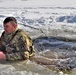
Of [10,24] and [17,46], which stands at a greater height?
[10,24]

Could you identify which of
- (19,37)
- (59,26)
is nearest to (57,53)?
(19,37)

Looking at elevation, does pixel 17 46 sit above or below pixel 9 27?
below

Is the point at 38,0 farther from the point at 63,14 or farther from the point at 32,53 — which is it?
the point at 32,53

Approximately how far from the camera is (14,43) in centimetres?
550

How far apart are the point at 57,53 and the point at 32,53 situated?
0.85 metres

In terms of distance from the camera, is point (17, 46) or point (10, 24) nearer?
point (10, 24)

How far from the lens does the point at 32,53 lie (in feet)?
18.8

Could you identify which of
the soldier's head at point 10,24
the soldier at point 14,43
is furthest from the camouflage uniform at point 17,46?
the soldier's head at point 10,24

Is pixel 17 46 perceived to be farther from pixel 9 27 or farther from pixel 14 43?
pixel 9 27

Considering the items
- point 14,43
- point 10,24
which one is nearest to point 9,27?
point 10,24

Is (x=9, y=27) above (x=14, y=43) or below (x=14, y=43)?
above

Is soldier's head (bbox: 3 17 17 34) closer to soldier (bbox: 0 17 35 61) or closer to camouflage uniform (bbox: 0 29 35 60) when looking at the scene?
soldier (bbox: 0 17 35 61)

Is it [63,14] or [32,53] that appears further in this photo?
[63,14]

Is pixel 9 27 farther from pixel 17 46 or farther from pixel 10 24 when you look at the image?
pixel 17 46
